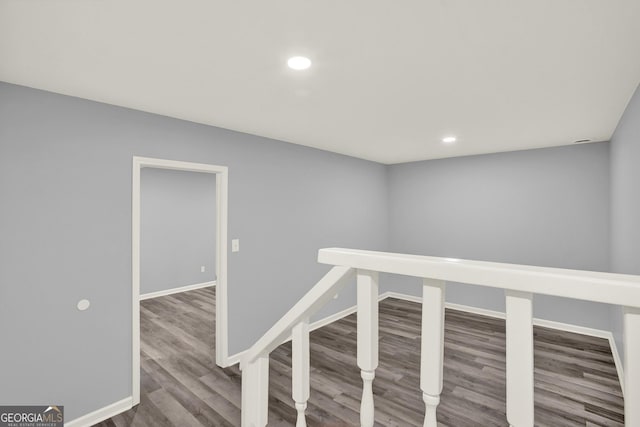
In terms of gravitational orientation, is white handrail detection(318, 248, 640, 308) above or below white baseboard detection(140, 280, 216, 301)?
above

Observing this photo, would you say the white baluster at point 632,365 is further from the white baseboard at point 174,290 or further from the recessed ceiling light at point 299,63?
the white baseboard at point 174,290

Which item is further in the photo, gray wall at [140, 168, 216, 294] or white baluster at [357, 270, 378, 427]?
gray wall at [140, 168, 216, 294]

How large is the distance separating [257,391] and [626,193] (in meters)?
3.36

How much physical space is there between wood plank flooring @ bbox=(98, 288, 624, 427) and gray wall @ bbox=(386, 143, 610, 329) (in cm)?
92

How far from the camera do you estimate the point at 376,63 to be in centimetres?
184

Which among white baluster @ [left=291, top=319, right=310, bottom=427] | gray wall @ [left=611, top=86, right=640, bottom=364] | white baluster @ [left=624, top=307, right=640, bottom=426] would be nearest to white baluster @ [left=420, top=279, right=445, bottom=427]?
white baluster @ [left=624, top=307, right=640, bottom=426]

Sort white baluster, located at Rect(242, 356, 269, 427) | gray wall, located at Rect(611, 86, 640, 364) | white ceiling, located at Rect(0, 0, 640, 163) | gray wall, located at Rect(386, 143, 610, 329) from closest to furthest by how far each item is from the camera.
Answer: white baluster, located at Rect(242, 356, 269, 427) < white ceiling, located at Rect(0, 0, 640, 163) < gray wall, located at Rect(611, 86, 640, 364) < gray wall, located at Rect(386, 143, 610, 329)

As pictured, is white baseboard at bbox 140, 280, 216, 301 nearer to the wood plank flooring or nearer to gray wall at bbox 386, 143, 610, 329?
the wood plank flooring

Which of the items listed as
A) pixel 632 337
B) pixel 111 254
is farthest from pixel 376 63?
pixel 111 254

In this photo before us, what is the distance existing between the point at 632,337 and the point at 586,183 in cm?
479

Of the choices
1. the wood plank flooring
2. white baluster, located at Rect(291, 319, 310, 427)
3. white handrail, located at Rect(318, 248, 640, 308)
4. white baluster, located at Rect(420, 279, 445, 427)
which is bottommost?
the wood plank flooring

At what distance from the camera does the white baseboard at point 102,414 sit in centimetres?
235

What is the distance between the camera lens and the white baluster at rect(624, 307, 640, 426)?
0.39 meters

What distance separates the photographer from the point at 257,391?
112 centimetres
